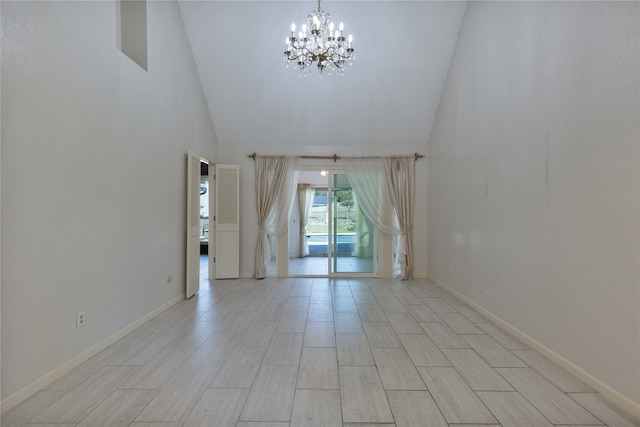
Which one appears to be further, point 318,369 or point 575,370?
point 318,369

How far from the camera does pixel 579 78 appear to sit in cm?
247

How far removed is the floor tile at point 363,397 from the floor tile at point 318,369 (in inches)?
3.1

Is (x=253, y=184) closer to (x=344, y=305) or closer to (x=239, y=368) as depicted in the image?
(x=344, y=305)

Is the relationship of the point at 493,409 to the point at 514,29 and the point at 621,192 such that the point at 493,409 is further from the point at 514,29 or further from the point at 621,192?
the point at 514,29

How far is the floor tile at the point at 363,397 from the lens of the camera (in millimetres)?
1967

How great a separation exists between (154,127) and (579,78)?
4.07 meters

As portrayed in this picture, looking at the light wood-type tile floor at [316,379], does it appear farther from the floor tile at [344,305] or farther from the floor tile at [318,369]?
the floor tile at [344,305]

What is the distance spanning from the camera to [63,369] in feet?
8.06

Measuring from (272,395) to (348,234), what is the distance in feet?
14.1

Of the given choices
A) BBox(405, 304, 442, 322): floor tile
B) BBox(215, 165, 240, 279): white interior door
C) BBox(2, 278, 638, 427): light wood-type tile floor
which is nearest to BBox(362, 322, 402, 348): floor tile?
BBox(2, 278, 638, 427): light wood-type tile floor

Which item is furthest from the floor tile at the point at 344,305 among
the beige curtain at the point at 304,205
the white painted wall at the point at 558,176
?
the beige curtain at the point at 304,205

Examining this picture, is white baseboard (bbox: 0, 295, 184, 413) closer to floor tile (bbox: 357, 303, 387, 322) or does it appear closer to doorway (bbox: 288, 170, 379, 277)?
floor tile (bbox: 357, 303, 387, 322)

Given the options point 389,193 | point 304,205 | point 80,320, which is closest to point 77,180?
point 80,320

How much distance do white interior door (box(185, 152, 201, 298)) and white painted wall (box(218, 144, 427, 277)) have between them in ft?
4.07
